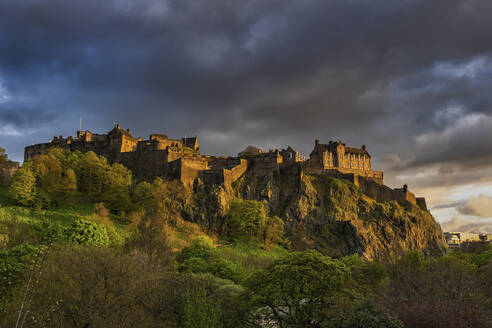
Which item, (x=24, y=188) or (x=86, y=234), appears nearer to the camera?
(x=86, y=234)

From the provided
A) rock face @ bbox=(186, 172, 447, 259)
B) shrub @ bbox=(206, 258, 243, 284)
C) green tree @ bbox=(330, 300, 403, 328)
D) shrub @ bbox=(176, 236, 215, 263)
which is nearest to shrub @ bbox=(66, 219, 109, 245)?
shrub @ bbox=(206, 258, 243, 284)

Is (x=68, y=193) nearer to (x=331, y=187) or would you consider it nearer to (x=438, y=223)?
(x=331, y=187)

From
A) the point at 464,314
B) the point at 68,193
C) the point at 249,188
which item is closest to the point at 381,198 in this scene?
the point at 249,188

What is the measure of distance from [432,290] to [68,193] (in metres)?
53.7

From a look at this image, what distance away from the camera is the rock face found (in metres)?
75.9

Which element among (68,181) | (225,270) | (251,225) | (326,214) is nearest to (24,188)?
(68,181)

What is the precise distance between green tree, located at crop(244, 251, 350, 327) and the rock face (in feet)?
156

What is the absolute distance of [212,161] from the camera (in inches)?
3526

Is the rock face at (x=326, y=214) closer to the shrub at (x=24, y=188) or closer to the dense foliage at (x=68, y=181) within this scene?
the dense foliage at (x=68, y=181)

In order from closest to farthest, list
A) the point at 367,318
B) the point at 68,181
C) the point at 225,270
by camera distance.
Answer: the point at 367,318, the point at 225,270, the point at 68,181

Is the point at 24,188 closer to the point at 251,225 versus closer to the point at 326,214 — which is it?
the point at 251,225

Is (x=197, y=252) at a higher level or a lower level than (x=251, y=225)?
lower

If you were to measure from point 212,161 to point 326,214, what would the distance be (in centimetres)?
2723

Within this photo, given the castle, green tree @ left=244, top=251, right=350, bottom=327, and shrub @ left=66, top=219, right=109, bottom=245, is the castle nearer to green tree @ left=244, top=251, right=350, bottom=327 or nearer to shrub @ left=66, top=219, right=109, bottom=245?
shrub @ left=66, top=219, right=109, bottom=245
